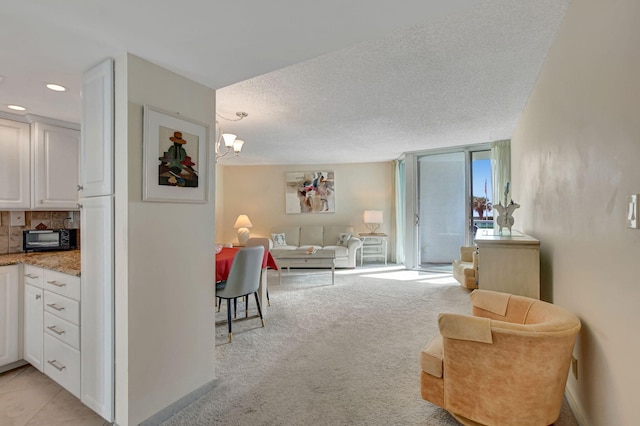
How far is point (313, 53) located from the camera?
1763 mm

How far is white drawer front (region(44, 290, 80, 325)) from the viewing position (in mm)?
1949

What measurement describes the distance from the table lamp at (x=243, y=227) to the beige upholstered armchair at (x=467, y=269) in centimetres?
471

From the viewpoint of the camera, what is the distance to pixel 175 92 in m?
1.91

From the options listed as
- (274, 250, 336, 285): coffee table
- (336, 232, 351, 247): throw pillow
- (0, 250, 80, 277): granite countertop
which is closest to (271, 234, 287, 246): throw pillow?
(336, 232, 351, 247): throw pillow

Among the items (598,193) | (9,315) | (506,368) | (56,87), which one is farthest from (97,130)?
(598,193)

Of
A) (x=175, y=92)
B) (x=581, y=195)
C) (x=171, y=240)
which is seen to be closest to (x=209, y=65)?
(x=175, y=92)

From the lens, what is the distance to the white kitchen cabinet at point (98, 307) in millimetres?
1723

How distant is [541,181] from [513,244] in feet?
2.71

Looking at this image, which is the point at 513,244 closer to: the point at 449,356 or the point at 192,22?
the point at 449,356

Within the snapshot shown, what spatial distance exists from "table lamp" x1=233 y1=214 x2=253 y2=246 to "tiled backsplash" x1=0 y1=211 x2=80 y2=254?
13.6ft

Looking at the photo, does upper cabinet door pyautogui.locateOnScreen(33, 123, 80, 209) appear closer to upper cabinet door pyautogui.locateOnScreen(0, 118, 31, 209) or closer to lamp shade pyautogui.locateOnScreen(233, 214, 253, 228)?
upper cabinet door pyautogui.locateOnScreen(0, 118, 31, 209)

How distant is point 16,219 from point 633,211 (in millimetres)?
A: 4357

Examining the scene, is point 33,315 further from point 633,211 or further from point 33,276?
point 633,211

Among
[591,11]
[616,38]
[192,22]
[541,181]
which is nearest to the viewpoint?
[616,38]
